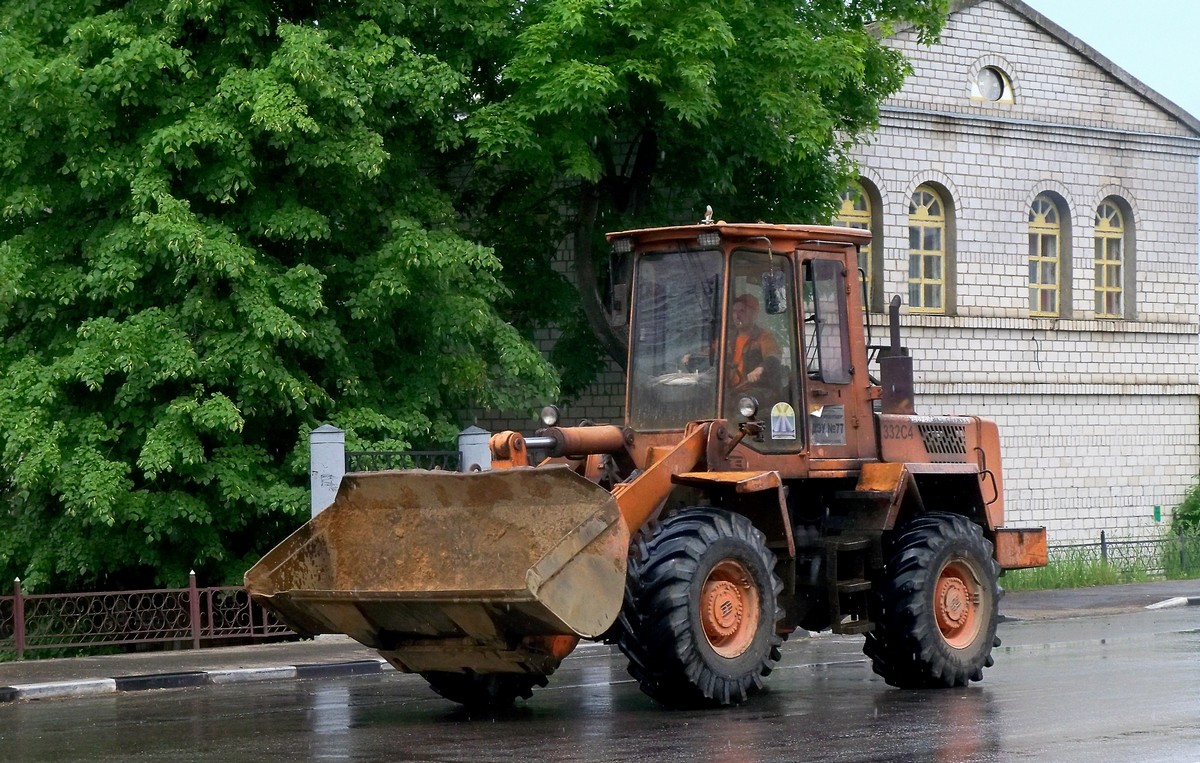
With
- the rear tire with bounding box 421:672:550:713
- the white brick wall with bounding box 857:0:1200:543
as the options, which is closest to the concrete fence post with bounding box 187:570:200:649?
the rear tire with bounding box 421:672:550:713

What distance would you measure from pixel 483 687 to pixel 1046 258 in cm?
2338

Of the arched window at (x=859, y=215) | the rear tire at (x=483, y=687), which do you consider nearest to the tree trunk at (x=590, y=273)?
the arched window at (x=859, y=215)

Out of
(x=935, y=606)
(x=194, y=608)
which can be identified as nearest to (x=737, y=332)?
(x=935, y=606)

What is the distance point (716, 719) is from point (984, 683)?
10.6ft

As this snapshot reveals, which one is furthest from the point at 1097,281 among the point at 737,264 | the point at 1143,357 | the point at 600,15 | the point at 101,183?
the point at 737,264

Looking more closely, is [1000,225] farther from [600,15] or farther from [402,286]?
[402,286]

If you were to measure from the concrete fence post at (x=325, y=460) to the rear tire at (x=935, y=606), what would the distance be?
865cm

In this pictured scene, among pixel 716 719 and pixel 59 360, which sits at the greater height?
A: pixel 59 360

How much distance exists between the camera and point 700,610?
37.2 feet

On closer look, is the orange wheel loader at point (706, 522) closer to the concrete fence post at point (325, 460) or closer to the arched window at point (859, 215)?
the concrete fence post at point (325, 460)

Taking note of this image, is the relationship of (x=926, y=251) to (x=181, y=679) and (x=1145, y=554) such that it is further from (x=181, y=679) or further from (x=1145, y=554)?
(x=181, y=679)

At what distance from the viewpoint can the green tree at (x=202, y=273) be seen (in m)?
20.2

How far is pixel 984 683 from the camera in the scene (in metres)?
13.6

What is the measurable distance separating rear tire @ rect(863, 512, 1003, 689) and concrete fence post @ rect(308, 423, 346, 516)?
865 centimetres
